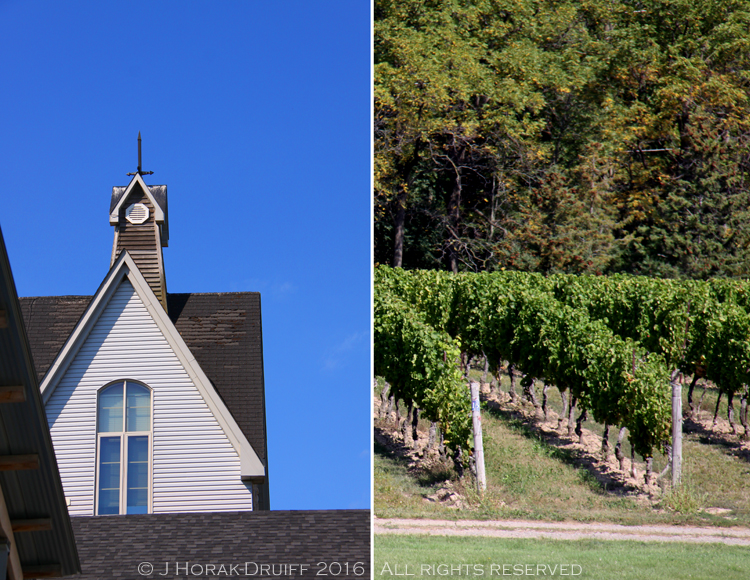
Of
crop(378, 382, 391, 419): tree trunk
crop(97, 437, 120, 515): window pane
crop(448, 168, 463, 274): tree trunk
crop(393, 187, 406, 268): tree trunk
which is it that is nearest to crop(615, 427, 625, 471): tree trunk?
crop(378, 382, 391, 419): tree trunk

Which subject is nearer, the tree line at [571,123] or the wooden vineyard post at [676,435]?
the wooden vineyard post at [676,435]

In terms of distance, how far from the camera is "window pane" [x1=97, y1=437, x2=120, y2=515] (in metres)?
8.23

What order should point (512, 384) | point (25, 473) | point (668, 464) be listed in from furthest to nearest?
point (512, 384), point (668, 464), point (25, 473)

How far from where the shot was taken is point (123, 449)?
841 centimetres

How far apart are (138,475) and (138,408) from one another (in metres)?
0.67

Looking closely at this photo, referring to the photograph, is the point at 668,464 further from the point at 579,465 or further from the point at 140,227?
the point at 140,227

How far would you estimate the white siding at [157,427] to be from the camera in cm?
831

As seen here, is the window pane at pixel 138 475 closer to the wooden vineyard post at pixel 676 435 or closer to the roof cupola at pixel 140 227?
the roof cupola at pixel 140 227

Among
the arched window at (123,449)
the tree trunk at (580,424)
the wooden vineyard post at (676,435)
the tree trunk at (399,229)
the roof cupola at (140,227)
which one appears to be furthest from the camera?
the roof cupola at (140,227)

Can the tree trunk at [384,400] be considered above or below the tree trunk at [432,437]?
above

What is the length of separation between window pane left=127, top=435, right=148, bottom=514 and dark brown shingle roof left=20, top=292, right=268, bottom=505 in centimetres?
104

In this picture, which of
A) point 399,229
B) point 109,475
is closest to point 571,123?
point 399,229
